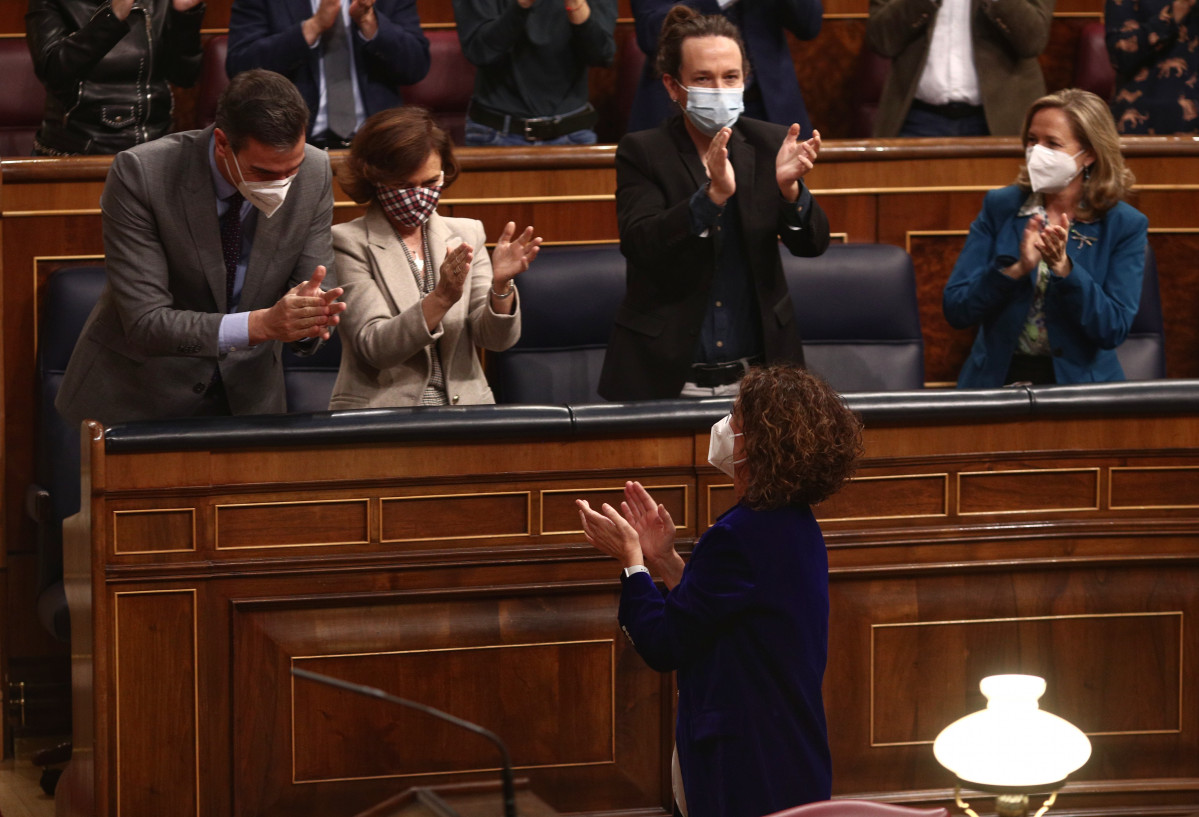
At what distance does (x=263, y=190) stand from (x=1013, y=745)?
1.44 metres

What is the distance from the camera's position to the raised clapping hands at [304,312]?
7.56 feet

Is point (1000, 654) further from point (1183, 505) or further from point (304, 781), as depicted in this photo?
point (304, 781)

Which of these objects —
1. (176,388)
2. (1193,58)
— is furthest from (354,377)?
(1193,58)

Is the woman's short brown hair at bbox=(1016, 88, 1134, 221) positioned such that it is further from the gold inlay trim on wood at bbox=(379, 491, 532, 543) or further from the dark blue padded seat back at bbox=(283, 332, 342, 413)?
the dark blue padded seat back at bbox=(283, 332, 342, 413)

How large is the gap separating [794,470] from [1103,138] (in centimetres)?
153

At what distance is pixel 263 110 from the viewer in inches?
93.0

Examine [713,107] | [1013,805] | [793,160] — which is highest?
[713,107]

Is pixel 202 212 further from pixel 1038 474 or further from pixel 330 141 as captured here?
pixel 1038 474

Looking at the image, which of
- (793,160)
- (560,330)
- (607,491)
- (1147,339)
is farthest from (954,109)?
(607,491)

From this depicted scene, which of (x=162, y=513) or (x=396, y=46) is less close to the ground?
(x=396, y=46)

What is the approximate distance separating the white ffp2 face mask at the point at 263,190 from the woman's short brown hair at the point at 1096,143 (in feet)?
5.09

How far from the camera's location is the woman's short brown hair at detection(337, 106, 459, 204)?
259 cm

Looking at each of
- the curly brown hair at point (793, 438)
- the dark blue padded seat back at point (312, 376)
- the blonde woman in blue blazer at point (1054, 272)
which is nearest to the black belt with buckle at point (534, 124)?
the dark blue padded seat back at point (312, 376)

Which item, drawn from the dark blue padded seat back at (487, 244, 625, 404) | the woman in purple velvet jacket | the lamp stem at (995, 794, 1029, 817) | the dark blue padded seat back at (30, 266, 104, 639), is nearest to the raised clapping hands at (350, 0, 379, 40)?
the dark blue padded seat back at (487, 244, 625, 404)
